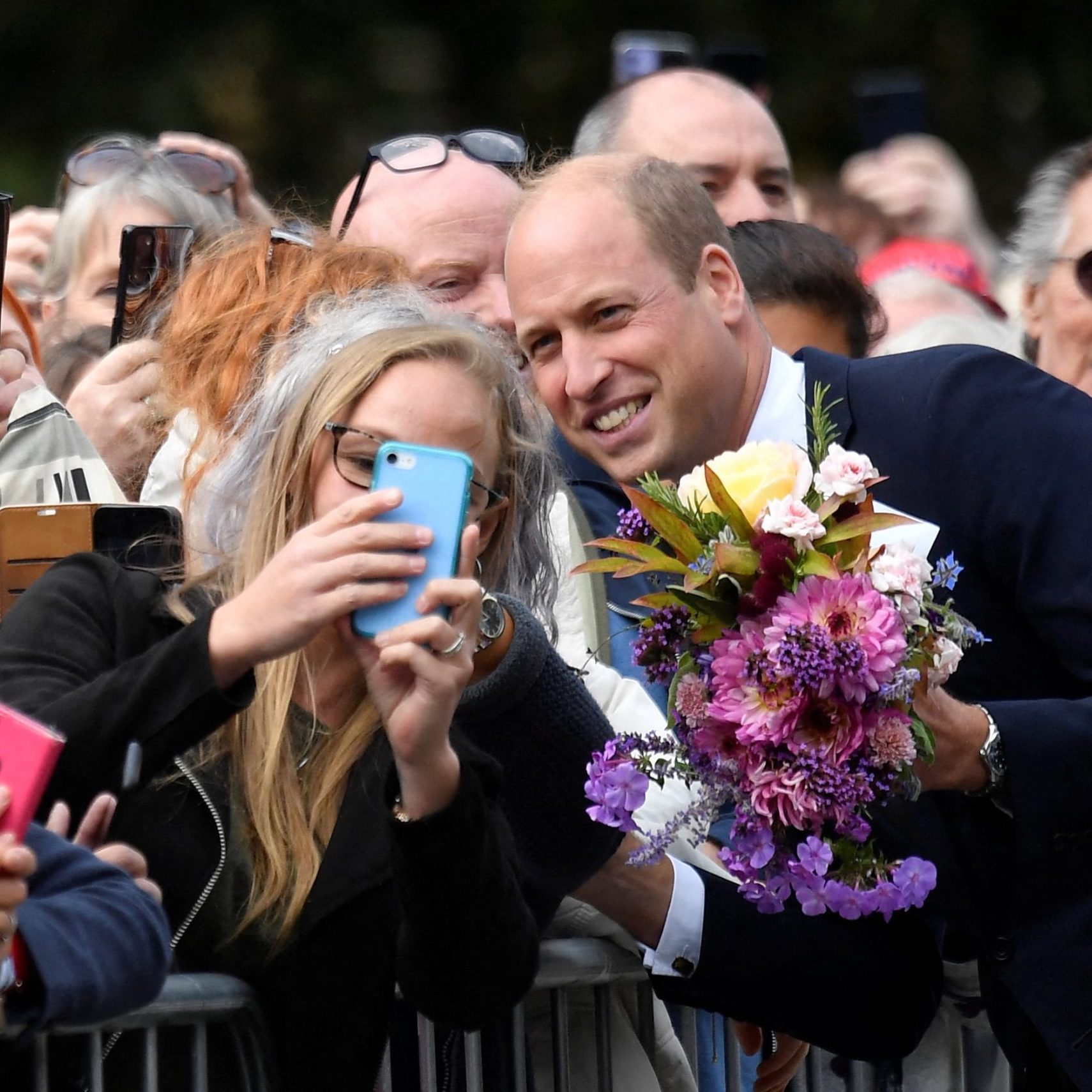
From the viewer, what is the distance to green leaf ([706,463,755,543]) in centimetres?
279

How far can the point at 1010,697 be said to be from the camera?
3350 millimetres

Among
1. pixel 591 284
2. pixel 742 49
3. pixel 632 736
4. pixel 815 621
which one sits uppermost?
pixel 742 49

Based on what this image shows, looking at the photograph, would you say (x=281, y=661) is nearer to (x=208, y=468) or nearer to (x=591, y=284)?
(x=208, y=468)

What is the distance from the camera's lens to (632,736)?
9.46 ft

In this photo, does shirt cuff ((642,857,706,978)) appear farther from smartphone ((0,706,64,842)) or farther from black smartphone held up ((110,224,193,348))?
black smartphone held up ((110,224,193,348))

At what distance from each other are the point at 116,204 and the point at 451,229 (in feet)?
2.42

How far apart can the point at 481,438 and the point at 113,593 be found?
0.56 meters

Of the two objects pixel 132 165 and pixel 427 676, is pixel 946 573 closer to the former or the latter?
pixel 427 676

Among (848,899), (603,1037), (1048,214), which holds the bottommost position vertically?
(603,1037)

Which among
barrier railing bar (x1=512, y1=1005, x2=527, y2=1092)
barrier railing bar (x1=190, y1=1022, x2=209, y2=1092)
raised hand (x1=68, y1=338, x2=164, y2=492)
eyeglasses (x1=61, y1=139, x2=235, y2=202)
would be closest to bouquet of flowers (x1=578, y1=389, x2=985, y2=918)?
barrier railing bar (x1=512, y1=1005, x2=527, y2=1092)

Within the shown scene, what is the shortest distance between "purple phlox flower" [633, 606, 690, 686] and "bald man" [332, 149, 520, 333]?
1638 mm

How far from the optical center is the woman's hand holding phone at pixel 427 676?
261 centimetres

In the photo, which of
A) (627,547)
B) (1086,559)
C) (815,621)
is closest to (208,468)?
(627,547)

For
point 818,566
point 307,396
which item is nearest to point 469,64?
point 307,396
